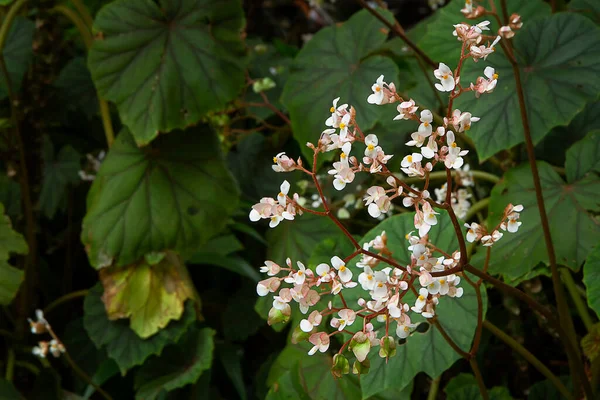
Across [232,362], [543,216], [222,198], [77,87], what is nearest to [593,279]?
[543,216]

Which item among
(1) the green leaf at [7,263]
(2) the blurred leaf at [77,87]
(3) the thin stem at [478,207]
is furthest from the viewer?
(2) the blurred leaf at [77,87]

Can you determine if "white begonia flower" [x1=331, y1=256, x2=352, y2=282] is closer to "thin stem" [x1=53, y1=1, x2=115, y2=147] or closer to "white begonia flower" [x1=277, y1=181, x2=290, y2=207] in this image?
"white begonia flower" [x1=277, y1=181, x2=290, y2=207]

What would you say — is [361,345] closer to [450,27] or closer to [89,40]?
[450,27]

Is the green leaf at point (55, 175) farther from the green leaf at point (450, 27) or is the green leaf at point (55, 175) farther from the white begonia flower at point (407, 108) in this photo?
the white begonia flower at point (407, 108)

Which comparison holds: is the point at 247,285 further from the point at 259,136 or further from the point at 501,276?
the point at 501,276

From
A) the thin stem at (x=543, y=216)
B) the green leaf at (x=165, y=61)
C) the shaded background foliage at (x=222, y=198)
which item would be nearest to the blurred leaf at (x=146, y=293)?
the shaded background foliage at (x=222, y=198)

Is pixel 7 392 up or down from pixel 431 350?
down
